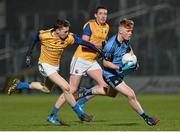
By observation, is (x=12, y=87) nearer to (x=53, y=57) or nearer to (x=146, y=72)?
(x=53, y=57)

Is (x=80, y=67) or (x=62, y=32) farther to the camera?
(x=80, y=67)

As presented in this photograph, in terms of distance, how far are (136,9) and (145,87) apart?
143 inches

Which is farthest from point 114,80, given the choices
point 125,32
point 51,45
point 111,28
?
point 111,28

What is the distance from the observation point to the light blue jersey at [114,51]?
554 inches

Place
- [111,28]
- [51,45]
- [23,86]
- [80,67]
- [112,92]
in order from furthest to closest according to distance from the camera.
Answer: [111,28] < [80,67] < [23,86] < [112,92] < [51,45]

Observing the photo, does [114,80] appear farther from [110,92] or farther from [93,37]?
[93,37]

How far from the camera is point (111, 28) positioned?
3144 centimetres

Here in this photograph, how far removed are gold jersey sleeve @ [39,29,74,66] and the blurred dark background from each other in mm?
16271

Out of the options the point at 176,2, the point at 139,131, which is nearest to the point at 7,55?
the point at 176,2

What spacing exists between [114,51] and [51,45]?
52.5 inches

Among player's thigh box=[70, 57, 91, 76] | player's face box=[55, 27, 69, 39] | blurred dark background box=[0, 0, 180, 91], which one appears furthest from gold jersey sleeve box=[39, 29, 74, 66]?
blurred dark background box=[0, 0, 180, 91]

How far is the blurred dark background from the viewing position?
3152cm

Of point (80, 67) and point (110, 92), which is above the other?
point (80, 67)

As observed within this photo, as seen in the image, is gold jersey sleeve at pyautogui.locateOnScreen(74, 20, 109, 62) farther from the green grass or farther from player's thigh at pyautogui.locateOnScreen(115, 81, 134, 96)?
player's thigh at pyautogui.locateOnScreen(115, 81, 134, 96)
